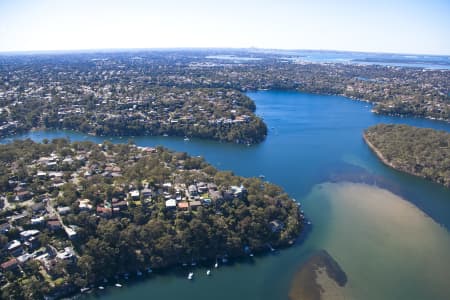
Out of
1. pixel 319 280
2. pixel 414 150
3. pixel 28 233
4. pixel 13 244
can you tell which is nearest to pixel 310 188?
pixel 319 280

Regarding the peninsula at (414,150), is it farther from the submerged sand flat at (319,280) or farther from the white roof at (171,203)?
the white roof at (171,203)

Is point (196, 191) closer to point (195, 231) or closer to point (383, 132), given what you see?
point (195, 231)

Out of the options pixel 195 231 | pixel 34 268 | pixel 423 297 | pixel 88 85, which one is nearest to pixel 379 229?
pixel 423 297

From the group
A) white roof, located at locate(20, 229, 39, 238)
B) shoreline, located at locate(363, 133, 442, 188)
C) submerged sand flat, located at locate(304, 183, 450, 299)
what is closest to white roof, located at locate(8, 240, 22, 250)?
white roof, located at locate(20, 229, 39, 238)

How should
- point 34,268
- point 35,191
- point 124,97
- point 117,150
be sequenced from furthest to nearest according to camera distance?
point 124,97
point 117,150
point 35,191
point 34,268

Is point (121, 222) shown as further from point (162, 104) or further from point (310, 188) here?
point (162, 104)
